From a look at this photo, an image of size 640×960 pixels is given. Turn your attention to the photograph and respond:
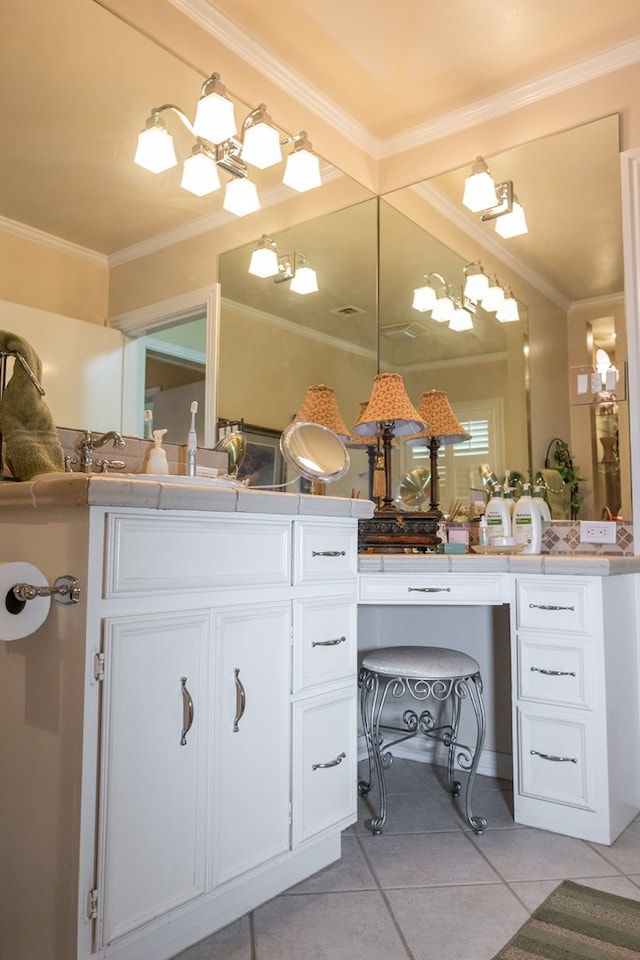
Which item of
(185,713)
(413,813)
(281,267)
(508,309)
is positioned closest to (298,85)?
(281,267)

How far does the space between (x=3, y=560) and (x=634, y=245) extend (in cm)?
217

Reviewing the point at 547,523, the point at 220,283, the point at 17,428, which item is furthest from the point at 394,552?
the point at 17,428

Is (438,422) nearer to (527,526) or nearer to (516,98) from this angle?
(527,526)

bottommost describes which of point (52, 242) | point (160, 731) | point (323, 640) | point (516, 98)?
point (160, 731)

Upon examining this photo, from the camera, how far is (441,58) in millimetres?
2424

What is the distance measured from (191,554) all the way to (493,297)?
74.9 inches

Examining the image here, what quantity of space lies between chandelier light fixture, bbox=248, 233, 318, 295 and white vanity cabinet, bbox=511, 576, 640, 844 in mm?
1455

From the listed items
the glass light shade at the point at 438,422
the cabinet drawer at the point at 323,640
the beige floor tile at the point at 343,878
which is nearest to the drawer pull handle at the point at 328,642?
the cabinet drawer at the point at 323,640

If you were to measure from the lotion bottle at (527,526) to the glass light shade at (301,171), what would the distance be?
144 centimetres

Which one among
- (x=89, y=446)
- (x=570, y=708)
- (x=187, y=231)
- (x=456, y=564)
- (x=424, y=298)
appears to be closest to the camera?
(x=89, y=446)

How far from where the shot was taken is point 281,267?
2.59m

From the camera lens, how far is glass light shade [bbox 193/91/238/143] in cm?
213

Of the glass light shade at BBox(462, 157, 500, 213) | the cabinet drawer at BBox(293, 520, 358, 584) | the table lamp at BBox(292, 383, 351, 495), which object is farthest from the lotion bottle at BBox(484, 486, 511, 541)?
the glass light shade at BBox(462, 157, 500, 213)

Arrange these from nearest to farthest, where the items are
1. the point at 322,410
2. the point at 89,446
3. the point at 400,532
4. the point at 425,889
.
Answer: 1. the point at 425,889
2. the point at 89,446
3. the point at 400,532
4. the point at 322,410
